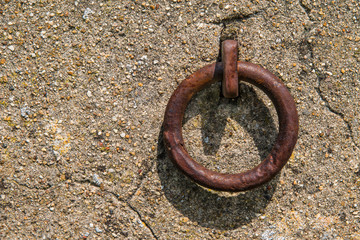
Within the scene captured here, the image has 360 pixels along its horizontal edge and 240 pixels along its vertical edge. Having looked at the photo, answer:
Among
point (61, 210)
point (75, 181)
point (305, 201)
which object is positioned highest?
point (305, 201)

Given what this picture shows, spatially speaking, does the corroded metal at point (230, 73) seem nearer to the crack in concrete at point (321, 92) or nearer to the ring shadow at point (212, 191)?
the ring shadow at point (212, 191)

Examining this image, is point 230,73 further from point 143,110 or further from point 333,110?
point 333,110

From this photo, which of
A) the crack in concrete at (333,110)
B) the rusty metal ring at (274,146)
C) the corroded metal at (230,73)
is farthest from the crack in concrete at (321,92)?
the corroded metal at (230,73)

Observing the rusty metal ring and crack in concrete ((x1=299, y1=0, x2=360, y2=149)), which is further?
crack in concrete ((x1=299, y1=0, x2=360, y2=149))

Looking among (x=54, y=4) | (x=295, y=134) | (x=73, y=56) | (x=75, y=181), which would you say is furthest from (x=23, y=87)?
(x=295, y=134)

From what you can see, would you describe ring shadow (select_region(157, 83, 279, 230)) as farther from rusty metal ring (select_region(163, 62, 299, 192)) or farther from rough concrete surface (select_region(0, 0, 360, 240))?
rusty metal ring (select_region(163, 62, 299, 192))

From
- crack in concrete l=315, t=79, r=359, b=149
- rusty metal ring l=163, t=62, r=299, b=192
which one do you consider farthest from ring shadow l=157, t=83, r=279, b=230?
crack in concrete l=315, t=79, r=359, b=149

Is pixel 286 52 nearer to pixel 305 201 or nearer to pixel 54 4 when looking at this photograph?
pixel 305 201
